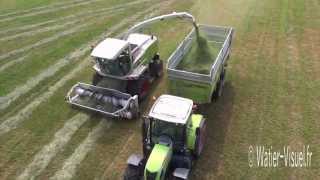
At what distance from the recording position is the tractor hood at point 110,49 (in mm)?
15641

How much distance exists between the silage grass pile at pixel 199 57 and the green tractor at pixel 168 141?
3624 mm

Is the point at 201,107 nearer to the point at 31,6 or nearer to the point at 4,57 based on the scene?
the point at 4,57

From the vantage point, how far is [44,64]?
20.8 meters

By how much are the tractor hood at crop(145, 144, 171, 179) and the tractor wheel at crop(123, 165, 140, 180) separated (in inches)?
32.0

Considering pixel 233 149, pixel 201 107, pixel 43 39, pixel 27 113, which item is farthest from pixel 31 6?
pixel 233 149

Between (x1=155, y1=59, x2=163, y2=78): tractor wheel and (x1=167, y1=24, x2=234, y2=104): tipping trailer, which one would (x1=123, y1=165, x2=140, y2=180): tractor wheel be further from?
(x1=155, y1=59, x2=163, y2=78): tractor wheel

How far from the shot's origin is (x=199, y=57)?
16969 millimetres

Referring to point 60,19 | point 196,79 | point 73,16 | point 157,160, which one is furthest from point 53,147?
point 73,16

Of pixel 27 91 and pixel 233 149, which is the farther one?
pixel 27 91

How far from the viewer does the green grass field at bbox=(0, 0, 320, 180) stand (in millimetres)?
13992

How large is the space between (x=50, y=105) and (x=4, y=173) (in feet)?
14.0

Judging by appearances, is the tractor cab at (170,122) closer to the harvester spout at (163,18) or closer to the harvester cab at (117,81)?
the harvester cab at (117,81)

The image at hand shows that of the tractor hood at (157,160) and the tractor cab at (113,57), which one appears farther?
the tractor cab at (113,57)

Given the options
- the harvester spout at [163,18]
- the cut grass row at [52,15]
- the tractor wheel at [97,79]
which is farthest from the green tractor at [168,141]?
the cut grass row at [52,15]
